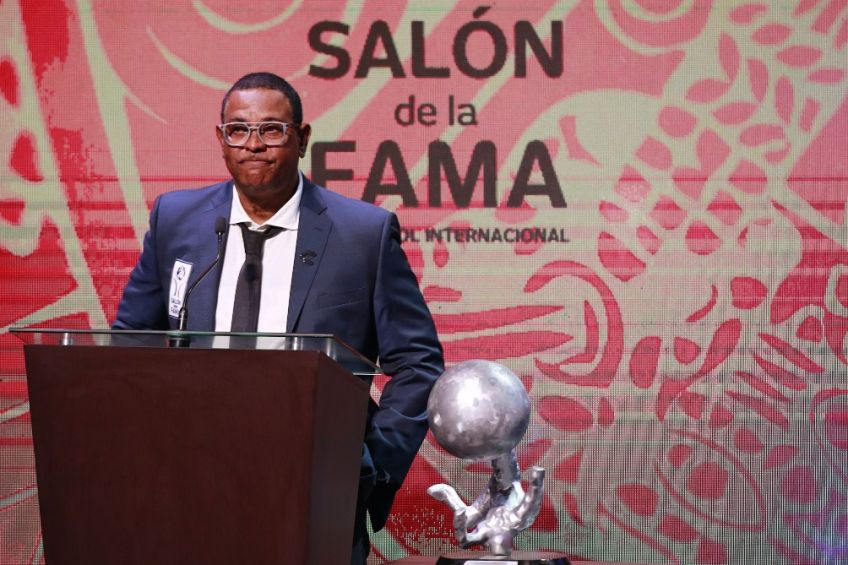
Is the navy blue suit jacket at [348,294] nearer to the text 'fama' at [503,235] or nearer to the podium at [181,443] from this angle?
the podium at [181,443]

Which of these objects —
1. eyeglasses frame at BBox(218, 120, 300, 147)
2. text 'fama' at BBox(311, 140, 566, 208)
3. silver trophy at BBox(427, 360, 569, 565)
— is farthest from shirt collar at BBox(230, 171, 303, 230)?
text 'fama' at BBox(311, 140, 566, 208)

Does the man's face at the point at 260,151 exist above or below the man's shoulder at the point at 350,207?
above

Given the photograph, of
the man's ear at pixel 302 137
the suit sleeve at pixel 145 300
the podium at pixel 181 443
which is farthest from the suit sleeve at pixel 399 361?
the podium at pixel 181 443

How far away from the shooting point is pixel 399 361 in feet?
7.82

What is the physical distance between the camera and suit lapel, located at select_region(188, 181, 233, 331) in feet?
7.54

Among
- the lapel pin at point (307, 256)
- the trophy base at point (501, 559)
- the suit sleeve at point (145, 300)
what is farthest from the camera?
the suit sleeve at point (145, 300)

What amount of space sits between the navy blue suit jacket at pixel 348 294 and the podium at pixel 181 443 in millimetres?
721

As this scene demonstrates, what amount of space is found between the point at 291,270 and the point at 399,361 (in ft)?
0.96

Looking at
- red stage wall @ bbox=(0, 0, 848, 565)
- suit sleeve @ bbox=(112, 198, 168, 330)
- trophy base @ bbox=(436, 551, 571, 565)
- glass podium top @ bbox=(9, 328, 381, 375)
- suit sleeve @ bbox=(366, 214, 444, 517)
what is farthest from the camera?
red stage wall @ bbox=(0, 0, 848, 565)

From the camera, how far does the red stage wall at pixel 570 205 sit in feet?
11.5

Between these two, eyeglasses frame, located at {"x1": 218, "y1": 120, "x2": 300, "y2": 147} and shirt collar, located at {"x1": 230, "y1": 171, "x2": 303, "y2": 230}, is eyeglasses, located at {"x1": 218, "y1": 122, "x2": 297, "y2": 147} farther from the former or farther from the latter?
shirt collar, located at {"x1": 230, "y1": 171, "x2": 303, "y2": 230}

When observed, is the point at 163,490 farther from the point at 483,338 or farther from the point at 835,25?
the point at 835,25

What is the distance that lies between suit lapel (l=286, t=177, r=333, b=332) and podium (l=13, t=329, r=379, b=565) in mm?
759

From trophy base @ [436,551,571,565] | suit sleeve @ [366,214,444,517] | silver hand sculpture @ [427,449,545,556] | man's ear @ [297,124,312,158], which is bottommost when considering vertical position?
trophy base @ [436,551,571,565]
